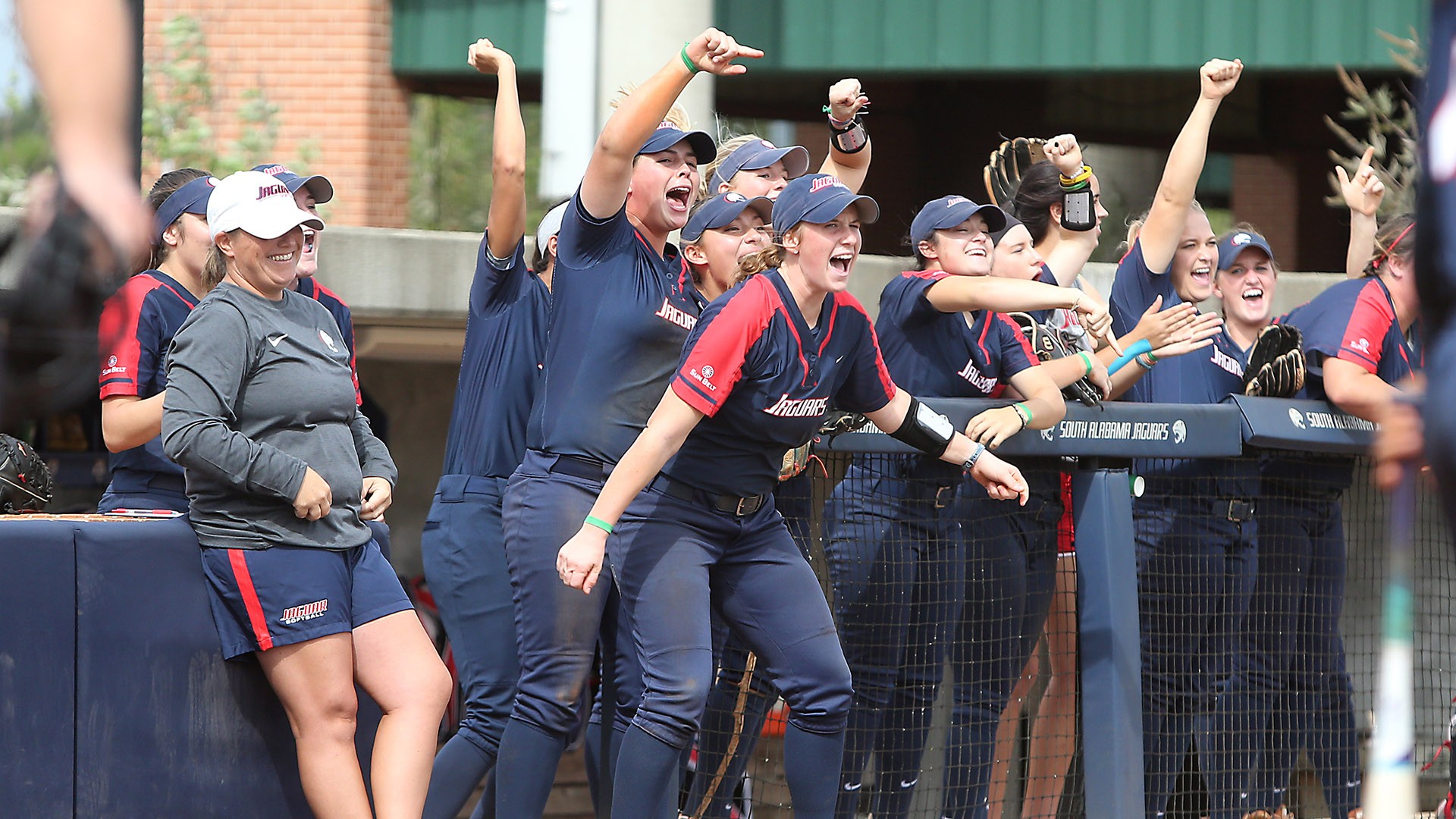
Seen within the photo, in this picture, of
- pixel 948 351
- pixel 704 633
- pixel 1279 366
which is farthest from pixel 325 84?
pixel 704 633

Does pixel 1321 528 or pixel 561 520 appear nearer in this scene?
pixel 561 520

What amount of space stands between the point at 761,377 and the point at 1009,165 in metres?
2.64

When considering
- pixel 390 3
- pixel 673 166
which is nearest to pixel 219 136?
pixel 390 3

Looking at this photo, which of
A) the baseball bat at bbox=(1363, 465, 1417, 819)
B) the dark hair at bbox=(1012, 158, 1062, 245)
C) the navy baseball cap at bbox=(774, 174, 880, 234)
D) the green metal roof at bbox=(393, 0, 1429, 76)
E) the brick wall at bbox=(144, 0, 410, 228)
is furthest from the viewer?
the brick wall at bbox=(144, 0, 410, 228)

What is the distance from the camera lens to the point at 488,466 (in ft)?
15.4

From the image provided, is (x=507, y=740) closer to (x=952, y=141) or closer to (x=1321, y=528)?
(x=1321, y=528)

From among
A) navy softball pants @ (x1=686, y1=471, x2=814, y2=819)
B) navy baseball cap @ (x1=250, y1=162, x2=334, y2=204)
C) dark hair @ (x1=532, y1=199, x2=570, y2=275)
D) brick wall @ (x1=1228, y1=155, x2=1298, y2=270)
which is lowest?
navy softball pants @ (x1=686, y1=471, x2=814, y2=819)

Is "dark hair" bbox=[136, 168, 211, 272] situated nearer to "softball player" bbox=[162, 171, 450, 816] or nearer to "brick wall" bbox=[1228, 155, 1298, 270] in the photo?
"softball player" bbox=[162, 171, 450, 816]

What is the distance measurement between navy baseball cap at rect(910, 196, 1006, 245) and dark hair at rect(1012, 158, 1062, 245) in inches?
23.1

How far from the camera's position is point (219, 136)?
13961 millimetres

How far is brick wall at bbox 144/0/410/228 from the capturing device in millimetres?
13750

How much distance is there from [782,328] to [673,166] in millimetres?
612

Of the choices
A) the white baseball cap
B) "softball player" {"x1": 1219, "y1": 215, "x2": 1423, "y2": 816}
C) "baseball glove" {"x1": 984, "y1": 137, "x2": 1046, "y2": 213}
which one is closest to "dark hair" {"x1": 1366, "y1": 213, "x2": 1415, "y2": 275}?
"softball player" {"x1": 1219, "y1": 215, "x2": 1423, "y2": 816}

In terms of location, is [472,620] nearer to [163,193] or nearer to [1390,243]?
[163,193]
